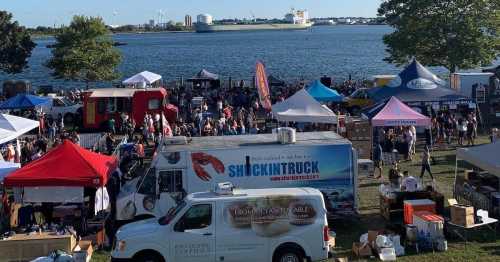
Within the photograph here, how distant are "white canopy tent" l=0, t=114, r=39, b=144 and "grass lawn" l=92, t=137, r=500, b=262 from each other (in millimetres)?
7968

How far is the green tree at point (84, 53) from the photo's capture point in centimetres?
4709

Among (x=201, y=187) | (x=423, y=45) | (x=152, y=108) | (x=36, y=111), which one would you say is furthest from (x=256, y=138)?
(x=423, y=45)

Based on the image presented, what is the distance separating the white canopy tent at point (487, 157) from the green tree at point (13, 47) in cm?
4337

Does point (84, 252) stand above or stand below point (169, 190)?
below

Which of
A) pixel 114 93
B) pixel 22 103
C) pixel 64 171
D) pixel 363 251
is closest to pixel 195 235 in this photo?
pixel 363 251

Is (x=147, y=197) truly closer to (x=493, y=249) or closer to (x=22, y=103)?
(x=493, y=249)

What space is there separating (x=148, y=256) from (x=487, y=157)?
868 cm

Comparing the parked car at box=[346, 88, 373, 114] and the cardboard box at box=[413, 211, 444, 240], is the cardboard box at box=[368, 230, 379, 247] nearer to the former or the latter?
the cardboard box at box=[413, 211, 444, 240]

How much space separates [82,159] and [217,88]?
29.4 metres

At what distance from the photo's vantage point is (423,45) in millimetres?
40281

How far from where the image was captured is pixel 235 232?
12.1m

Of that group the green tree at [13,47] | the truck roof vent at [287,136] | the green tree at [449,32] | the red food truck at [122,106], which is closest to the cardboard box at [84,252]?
the truck roof vent at [287,136]

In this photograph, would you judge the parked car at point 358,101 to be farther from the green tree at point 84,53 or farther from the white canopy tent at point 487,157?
the green tree at point 84,53

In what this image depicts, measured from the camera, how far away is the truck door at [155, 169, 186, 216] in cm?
1482
